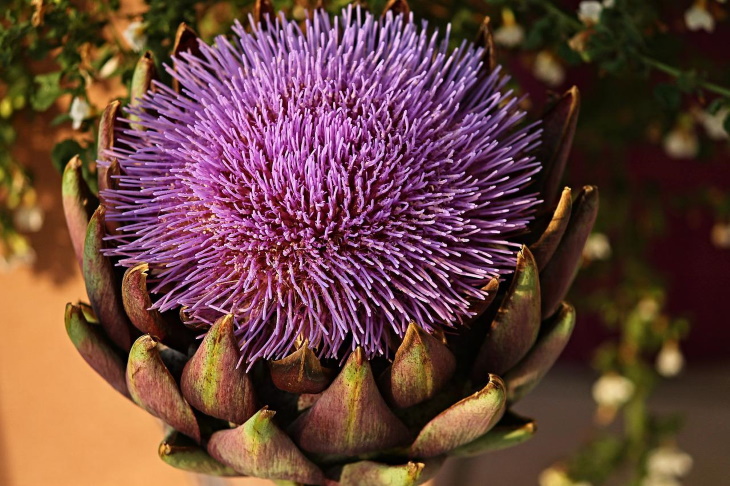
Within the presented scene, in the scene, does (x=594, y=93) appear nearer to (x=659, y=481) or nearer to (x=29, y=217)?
(x=659, y=481)

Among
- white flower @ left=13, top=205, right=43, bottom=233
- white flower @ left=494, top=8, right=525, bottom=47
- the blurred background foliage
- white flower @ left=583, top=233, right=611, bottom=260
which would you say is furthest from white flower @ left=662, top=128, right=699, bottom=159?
white flower @ left=13, top=205, right=43, bottom=233

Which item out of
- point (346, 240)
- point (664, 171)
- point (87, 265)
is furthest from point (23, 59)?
point (664, 171)

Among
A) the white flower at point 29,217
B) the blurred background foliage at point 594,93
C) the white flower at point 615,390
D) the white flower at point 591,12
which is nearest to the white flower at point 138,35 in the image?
the blurred background foliage at point 594,93

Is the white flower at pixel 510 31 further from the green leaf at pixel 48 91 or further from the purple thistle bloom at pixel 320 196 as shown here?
the green leaf at pixel 48 91

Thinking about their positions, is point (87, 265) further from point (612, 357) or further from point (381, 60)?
point (612, 357)

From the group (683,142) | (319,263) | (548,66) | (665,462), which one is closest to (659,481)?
(665,462)

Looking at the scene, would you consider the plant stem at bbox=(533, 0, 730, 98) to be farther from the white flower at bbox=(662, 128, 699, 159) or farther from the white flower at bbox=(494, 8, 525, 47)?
the white flower at bbox=(662, 128, 699, 159)
